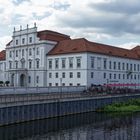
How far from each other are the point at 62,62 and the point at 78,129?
4414 centimetres

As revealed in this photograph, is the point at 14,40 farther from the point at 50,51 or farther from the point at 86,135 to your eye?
the point at 86,135

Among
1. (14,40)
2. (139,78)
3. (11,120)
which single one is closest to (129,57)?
(139,78)

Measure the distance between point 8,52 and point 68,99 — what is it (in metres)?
49.1

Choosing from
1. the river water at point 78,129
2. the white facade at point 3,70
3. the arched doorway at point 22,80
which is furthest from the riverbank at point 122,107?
the white facade at point 3,70

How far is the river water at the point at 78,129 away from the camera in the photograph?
129 ft

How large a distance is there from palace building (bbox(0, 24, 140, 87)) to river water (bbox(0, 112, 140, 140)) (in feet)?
97.0

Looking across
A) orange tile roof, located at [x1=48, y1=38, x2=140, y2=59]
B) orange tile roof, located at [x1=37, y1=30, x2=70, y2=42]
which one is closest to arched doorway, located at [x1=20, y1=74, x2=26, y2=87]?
orange tile roof, located at [x1=48, y1=38, x2=140, y2=59]

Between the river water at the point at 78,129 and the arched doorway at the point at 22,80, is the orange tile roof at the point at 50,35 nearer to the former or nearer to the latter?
the arched doorway at the point at 22,80

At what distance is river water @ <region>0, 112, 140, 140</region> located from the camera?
39.3m

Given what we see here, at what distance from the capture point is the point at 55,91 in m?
64.8

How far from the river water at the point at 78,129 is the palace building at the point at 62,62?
29.6 meters

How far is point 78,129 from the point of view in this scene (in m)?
44.5

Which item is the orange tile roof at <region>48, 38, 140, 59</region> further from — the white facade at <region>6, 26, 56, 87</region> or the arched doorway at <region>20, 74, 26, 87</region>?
the arched doorway at <region>20, 74, 26, 87</region>

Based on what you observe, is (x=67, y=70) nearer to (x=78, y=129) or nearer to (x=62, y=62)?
(x=62, y=62)
